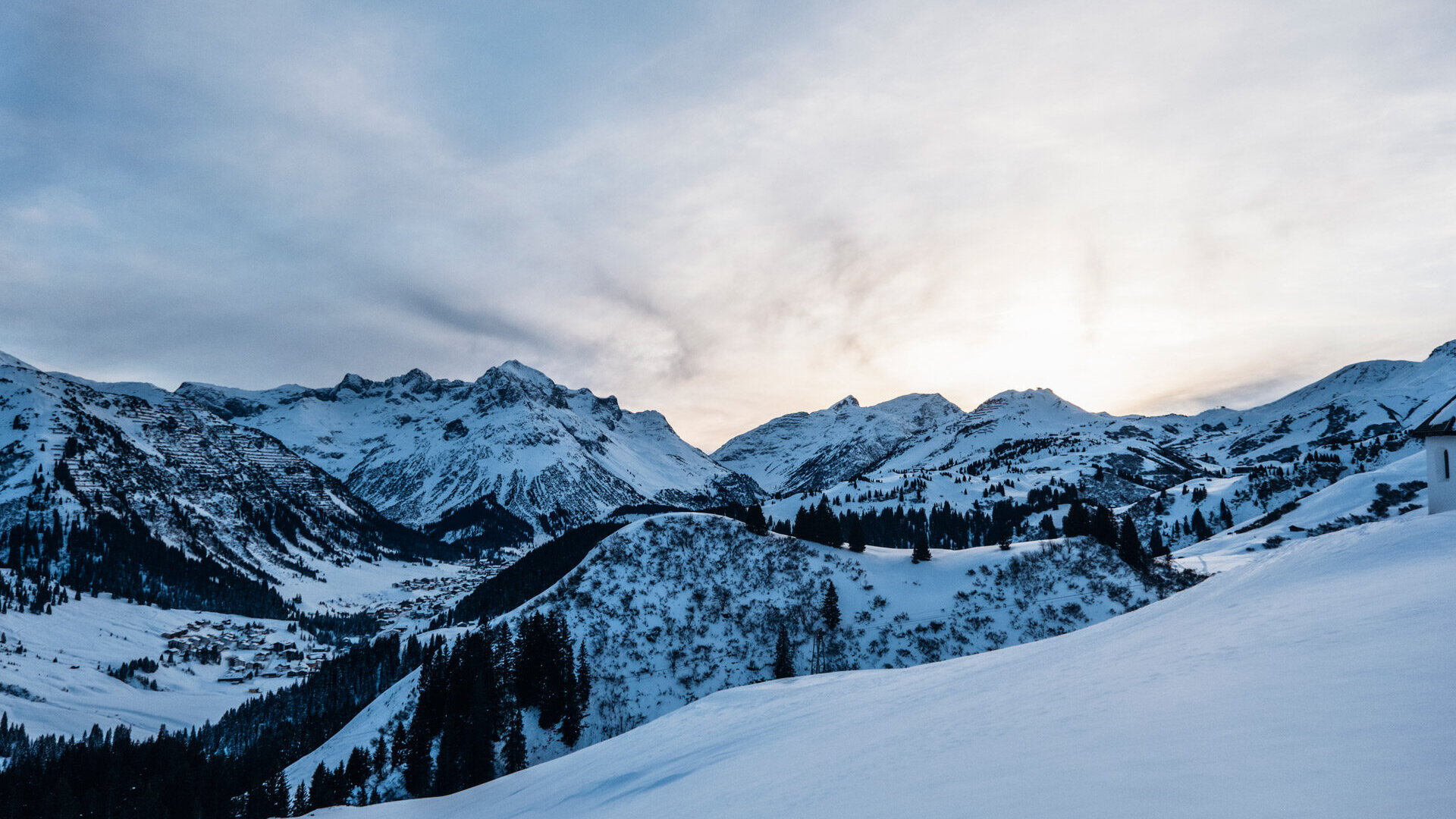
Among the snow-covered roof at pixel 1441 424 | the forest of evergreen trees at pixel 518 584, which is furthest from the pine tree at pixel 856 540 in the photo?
Answer: the snow-covered roof at pixel 1441 424

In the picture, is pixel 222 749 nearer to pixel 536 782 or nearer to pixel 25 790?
pixel 25 790

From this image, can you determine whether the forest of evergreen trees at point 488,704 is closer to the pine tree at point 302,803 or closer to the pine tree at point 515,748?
the pine tree at point 515,748

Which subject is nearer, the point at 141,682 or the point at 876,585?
the point at 876,585

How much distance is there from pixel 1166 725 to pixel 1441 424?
133 feet

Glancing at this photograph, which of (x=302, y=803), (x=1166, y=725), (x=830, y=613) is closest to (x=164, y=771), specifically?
(x=302, y=803)

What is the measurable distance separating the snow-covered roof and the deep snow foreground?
14.8 meters

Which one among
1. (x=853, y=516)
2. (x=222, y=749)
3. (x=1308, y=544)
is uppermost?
(x=853, y=516)

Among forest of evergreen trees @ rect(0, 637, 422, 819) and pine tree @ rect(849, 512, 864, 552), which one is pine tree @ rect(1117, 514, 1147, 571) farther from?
forest of evergreen trees @ rect(0, 637, 422, 819)

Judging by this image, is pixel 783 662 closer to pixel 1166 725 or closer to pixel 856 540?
Answer: pixel 856 540

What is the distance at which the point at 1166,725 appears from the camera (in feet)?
37.4

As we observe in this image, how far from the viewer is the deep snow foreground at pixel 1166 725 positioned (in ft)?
26.8

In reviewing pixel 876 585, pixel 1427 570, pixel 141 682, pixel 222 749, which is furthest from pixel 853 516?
pixel 141 682

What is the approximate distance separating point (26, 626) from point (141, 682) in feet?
148

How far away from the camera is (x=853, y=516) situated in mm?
125062
